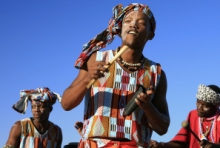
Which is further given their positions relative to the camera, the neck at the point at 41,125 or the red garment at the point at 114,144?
the neck at the point at 41,125

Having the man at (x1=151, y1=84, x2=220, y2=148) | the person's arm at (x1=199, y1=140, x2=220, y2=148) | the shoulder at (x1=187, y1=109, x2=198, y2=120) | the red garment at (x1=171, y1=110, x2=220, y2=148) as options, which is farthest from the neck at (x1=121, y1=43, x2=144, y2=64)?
the shoulder at (x1=187, y1=109, x2=198, y2=120)

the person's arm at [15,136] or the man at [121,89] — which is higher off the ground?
the man at [121,89]

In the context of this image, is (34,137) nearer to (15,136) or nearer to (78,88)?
(15,136)

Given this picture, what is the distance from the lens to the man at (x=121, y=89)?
3.39 m

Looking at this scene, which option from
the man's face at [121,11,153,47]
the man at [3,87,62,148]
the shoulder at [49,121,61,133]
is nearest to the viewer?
the man's face at [121,11,153,47]

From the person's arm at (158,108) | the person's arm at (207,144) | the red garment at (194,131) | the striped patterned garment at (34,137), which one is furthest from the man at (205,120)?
the person's arm at (158,108)

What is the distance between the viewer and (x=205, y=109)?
692 centimetres

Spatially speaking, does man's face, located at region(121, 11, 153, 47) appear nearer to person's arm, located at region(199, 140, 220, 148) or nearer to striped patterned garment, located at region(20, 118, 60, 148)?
person's arm, located at region(199, 140, 220, 148)

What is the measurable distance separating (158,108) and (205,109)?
11.2 feet

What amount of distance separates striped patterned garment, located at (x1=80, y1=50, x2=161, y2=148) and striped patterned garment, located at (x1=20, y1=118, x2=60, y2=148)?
3.92m

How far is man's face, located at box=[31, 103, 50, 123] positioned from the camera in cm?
749

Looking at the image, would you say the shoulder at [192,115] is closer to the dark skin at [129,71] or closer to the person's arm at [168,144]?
the person's arm at [168,144]

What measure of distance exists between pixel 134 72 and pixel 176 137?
12.7ft

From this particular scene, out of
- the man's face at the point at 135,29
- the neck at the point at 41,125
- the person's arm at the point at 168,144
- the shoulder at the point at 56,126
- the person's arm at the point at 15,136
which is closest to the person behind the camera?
the man's face at the point at 135,29
